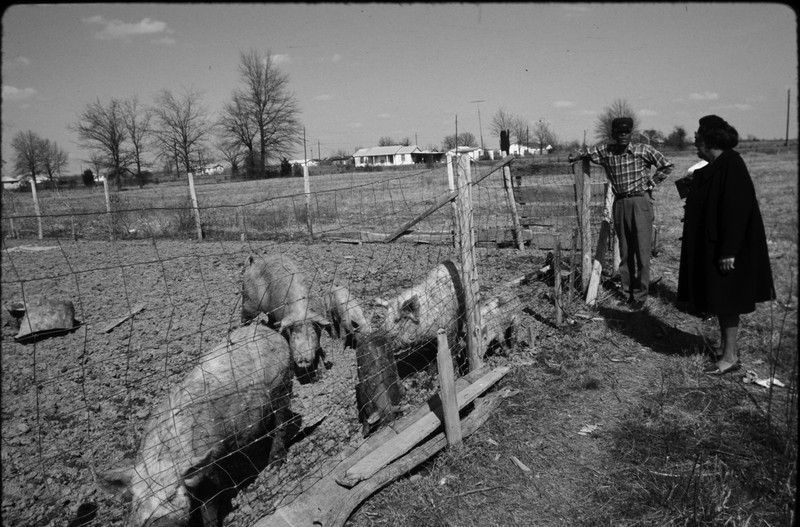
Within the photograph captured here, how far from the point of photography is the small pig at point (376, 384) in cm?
399

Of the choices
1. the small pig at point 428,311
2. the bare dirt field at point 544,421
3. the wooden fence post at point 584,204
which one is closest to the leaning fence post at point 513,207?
the bare dirt field at point 544,421

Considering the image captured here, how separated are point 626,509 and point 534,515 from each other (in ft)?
1.63

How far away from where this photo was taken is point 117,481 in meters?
2.93

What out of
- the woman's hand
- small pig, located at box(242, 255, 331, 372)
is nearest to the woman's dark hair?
the woman's hand

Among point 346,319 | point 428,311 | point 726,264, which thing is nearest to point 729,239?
point 726,264

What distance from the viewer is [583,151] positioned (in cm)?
593

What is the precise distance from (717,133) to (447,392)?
9.55 feet

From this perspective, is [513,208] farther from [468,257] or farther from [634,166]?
[468,257]

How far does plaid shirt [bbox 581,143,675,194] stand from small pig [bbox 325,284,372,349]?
10.5 ft

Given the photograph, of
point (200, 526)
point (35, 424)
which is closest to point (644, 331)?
point (200, 526)

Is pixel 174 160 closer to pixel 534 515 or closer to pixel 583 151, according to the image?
pixel 583 151

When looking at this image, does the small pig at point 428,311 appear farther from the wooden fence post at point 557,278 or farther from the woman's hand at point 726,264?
the woman's hand at point 726,264

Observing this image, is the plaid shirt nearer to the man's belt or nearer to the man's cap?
the man's belt

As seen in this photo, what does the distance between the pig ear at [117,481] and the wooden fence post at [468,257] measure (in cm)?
269
